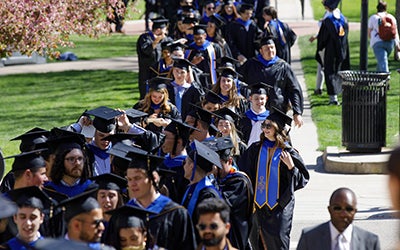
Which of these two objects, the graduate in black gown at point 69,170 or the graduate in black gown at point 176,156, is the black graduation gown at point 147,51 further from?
the graduate in black gown at point 69,170

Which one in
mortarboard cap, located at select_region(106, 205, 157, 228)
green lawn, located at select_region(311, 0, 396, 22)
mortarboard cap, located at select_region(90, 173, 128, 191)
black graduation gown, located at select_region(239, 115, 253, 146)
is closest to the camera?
mortarboard cap, located at select_region(106, 205, 157, 228)

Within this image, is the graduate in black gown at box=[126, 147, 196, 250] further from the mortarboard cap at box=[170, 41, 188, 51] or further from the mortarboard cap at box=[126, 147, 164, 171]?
the mortarboard cap at box=[170, 41, 188, 51]

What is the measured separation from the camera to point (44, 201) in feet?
27.8

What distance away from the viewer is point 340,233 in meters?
7.95

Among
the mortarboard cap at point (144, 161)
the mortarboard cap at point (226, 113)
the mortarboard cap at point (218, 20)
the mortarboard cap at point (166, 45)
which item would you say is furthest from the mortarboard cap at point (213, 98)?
the mortarboard cap at point (218, 20)

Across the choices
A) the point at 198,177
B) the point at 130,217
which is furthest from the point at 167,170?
the point at 130,217

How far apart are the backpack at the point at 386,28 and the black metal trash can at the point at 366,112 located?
725cm

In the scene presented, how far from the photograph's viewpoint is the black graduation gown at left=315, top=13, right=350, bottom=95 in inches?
839

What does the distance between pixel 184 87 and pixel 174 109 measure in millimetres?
2228

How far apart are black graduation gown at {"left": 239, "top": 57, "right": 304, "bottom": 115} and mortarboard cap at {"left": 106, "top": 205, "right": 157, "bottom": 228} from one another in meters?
7.71

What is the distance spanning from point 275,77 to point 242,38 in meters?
6.81

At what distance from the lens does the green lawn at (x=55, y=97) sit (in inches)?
819

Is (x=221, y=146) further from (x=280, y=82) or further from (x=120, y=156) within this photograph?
(x=280, y=82)

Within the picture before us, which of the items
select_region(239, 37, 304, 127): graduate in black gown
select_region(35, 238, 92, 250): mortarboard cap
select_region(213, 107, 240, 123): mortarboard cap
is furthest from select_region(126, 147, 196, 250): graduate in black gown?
select_region(239, 37, 304, 127): graduate in black gown
